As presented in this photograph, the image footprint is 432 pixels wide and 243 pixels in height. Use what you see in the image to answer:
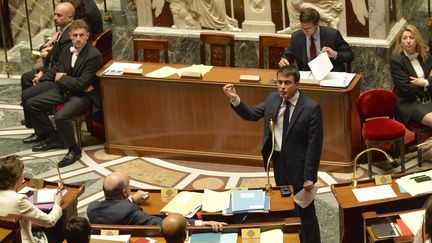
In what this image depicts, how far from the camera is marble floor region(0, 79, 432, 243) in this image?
29.4 ft

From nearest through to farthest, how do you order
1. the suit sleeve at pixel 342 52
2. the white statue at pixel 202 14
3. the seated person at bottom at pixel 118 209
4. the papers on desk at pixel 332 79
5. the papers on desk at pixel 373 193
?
the seated person at bottom at pixel 118 209, the papers on desk at pixel 373 193, the papers on desk at pixel 332 79, the suit sleeve at pixel 342 52, the white statue at pixel 202 14

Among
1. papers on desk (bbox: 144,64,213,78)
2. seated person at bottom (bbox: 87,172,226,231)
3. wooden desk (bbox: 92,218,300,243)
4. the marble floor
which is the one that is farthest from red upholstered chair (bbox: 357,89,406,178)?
seated person at bottom (bbox: 87,172,226,231)

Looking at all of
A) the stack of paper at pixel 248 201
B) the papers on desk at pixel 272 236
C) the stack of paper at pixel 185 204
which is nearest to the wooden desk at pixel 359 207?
the stack of paper at pixel 248 201

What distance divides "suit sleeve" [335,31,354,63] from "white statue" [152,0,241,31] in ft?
6.50

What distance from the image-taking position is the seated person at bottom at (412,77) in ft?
29.3

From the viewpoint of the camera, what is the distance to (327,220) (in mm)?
8086

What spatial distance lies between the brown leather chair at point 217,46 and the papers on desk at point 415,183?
382 centimetres

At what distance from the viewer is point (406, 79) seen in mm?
9000

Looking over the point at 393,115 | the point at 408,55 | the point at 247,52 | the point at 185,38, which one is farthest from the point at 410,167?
the point at 185,38

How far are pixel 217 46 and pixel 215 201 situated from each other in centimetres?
393

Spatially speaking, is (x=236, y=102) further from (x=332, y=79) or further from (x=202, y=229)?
(x=332, y=79)

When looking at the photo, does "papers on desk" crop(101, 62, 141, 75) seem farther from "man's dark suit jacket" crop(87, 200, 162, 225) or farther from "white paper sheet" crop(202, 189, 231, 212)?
"man's dark suit jacket" crop(87, 200, 162, 225)

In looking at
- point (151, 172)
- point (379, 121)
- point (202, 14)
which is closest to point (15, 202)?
point (151, 172)

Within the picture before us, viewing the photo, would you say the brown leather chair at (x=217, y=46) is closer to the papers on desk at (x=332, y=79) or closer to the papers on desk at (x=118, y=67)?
the papers on desk at (x=118, y=67)
